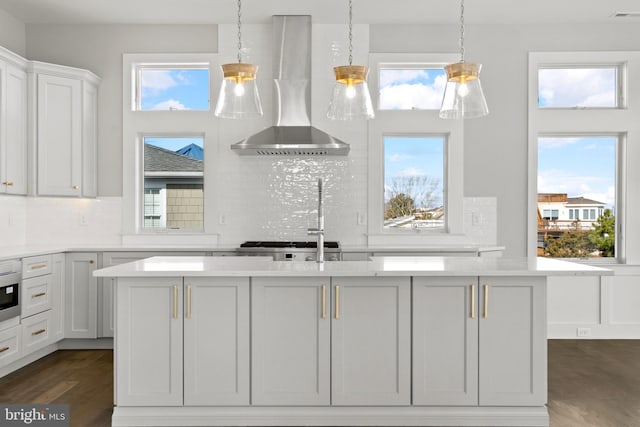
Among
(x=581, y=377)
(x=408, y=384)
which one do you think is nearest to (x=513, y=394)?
(x=408, y=384)

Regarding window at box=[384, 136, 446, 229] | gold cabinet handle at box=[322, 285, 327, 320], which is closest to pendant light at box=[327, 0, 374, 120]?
gold cabinet handle at box=[322, 285, 327, 320]

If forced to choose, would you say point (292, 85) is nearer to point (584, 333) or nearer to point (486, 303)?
point (486, 303)

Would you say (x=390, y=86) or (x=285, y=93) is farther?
(x=390, y=86)

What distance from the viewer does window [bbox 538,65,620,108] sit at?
213 inches

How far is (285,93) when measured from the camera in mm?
5012

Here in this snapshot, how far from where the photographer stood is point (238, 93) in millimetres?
2801

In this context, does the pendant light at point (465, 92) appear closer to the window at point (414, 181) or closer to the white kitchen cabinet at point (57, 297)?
the window at point (414, 181)

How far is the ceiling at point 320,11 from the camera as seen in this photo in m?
4.77

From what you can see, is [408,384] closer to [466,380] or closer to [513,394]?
[466,380]

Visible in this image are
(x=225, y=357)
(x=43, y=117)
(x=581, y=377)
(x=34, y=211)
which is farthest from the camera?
(x=34, y=211)

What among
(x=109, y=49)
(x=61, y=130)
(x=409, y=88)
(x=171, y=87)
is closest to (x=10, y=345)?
(x=61, y=130)

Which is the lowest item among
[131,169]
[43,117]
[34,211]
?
[34,211]

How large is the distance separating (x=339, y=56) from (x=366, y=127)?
2.67ft

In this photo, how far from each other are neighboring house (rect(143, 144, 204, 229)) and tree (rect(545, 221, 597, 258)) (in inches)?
152
